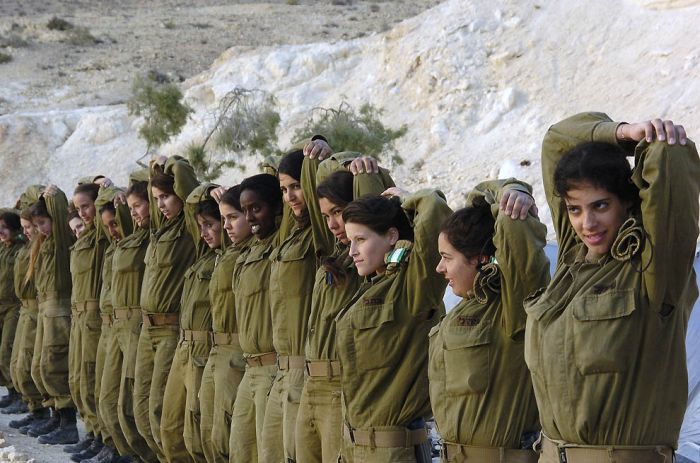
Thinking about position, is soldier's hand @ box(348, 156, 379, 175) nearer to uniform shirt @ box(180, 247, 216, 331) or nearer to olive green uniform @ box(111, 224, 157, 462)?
uniform shirt @ box(180, 247, 216, 331)

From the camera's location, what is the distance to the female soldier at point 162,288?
820cm

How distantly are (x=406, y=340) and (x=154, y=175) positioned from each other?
373 cm

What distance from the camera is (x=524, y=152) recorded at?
65.7ft

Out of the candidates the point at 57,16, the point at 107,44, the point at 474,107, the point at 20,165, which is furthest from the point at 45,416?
the point at 57,16

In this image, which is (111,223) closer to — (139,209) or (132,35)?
(139,209)

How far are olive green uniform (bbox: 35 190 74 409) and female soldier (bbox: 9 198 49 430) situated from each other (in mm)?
434

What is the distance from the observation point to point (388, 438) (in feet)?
16.6

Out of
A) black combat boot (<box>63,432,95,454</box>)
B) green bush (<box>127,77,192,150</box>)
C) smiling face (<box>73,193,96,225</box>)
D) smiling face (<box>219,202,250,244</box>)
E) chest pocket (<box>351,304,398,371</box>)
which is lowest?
black combat boot (<box>63,432,95,454</box>)

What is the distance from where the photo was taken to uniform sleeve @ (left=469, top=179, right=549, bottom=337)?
4430mm

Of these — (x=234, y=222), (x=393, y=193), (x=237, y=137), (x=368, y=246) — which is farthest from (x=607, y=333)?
(x=237, y=137)

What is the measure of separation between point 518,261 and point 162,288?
14.1 feet

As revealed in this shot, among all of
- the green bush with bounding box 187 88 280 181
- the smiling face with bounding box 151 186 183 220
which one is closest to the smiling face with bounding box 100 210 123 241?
the smiling face with bounding box 151 186 183 220

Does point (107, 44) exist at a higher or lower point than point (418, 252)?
higher

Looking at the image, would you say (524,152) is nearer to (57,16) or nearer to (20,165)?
(20,165)
